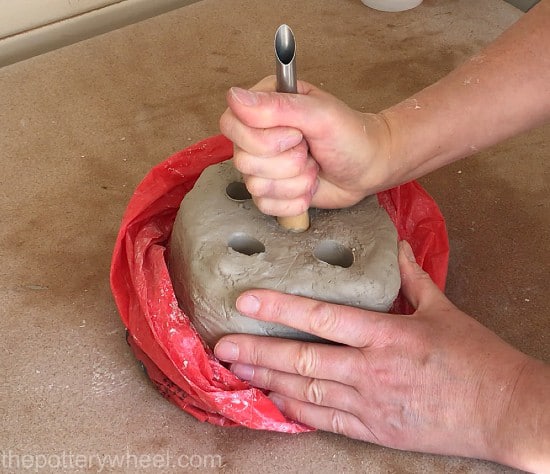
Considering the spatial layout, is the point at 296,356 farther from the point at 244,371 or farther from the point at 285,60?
the point at 285,60

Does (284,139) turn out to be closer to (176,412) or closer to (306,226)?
(306,226)

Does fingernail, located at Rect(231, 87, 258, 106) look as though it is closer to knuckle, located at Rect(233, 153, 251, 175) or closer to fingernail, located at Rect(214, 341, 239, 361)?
knuckle, located at Rect(233, 153, 251, 175)

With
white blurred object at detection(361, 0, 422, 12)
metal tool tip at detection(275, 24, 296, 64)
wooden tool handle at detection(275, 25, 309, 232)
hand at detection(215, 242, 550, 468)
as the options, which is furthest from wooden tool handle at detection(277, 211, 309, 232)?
white blurred object at detection(361, 0, 422, 12)

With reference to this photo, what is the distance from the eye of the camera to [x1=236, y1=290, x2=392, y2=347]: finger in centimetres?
76

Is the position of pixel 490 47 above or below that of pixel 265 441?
above

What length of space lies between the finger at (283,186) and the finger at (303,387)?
21 cm

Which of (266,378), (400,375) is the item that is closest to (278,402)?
(266,378)

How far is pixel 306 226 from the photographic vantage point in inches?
34.0

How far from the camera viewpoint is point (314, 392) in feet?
2.55

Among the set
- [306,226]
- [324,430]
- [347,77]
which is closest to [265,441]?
[324,430]

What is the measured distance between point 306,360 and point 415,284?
0.18 meters

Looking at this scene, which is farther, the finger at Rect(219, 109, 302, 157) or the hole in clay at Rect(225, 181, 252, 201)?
the hole in clay at Rect(225, 181, 252, 201)

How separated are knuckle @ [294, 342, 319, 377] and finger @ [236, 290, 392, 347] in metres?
0.02

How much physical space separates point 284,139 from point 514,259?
0.49 metres
